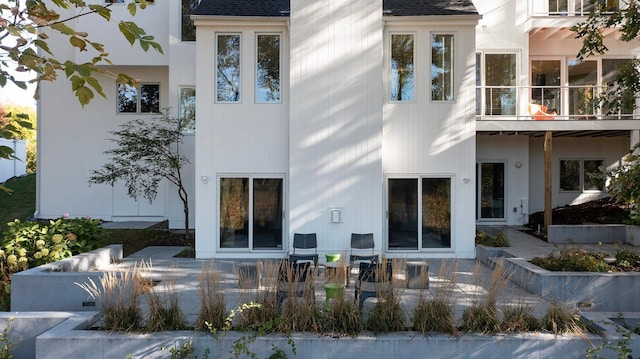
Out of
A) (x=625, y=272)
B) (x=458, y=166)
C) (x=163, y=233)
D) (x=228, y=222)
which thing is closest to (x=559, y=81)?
(x=458, y=166)

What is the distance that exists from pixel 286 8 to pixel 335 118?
300 centimetres

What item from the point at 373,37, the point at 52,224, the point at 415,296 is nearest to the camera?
the point at 415,296

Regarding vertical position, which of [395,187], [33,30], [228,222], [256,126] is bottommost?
[228,222]

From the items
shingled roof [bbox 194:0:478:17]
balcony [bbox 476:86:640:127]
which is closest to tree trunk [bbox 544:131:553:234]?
balcony [bbox 476:86:640:127]

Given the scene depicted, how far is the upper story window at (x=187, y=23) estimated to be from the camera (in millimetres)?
14695

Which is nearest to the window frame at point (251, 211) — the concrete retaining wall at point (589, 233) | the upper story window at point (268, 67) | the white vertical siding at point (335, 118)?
the white vertical siding at point (335, 118)

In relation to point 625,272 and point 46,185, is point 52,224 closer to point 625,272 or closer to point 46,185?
point 46,185

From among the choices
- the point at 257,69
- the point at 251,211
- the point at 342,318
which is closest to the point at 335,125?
the point at 257,69

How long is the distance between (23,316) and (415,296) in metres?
5.50

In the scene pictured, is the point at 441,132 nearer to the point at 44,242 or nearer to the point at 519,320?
the point at 519,320

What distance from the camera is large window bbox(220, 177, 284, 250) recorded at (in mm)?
10695

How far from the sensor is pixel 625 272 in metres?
7.64

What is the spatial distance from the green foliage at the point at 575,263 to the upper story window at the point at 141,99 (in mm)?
13805

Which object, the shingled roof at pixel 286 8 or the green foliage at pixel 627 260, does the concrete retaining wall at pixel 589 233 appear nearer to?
Answer: the green foliage at pixel 627 260
